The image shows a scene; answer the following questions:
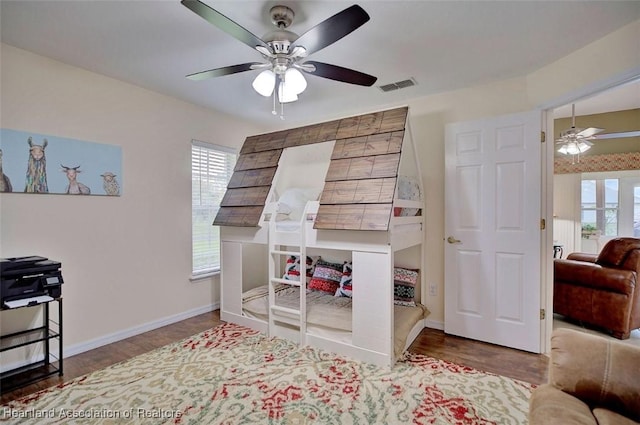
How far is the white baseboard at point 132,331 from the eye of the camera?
268 cm

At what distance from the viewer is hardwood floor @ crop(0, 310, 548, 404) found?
232 cm

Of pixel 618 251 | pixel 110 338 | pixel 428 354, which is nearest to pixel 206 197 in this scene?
pixel 110 338

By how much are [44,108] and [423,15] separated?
119 inches

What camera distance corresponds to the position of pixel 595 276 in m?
3.04

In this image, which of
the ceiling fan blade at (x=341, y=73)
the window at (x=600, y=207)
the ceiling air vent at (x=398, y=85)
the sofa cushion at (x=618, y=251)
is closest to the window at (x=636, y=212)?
the window at (x=600, y=207)

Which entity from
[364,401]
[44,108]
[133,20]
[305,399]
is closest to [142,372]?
[305,399]

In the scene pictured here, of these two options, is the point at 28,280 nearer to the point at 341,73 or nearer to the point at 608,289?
the point at 341,73

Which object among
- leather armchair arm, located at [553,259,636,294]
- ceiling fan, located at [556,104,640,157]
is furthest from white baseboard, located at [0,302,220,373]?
ceiling fan, located at [556,104,640,157]

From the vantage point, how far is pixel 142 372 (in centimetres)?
236

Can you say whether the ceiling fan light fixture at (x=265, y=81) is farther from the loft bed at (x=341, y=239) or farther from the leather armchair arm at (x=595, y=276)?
the leather armchair arm at (x=595, y=276)

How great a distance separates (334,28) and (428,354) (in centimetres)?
262

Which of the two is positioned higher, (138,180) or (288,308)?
(138,180)

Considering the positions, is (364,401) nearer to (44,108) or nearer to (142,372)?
(142,372)

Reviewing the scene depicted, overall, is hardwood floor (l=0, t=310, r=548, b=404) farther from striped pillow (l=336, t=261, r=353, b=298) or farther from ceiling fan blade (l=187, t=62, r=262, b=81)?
ceiling fan blade (l=187, t=62, r=262, b=81)
